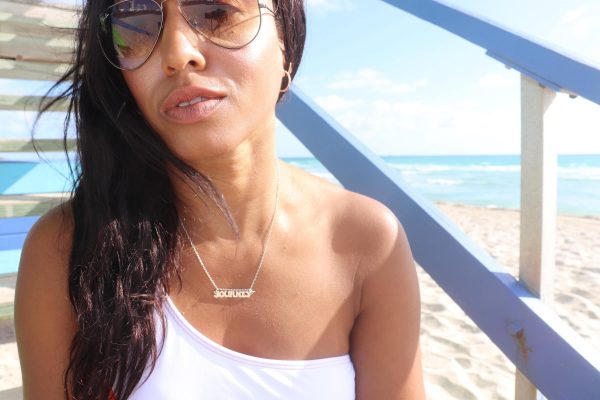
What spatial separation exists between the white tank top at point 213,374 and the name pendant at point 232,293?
0.41 ft

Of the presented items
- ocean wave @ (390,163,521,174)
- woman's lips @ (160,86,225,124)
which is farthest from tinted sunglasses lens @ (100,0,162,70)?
ocean wave @ (390,163,521,174)

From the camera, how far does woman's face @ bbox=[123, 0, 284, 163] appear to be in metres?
1.05

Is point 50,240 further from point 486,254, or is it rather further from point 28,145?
point 28,145

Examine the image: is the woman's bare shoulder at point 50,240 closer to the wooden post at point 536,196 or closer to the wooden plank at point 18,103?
the wooden post at point 536,196

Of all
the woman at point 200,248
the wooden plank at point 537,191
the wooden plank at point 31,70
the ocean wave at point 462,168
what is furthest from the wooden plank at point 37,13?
the ocean wave at point 462,168

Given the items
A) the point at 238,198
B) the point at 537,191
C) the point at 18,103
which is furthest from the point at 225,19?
the point at 18,103

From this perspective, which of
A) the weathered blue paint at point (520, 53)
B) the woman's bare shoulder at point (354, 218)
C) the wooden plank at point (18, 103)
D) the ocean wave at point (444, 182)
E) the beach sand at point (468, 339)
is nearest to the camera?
the weathered blue paint at point (520, 53)

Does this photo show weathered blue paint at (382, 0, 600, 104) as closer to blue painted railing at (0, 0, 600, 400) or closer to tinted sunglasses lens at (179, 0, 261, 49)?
blue painted railing at (0, 0, 600, 400)

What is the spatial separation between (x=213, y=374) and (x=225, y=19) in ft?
2.60

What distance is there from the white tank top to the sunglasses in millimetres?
585

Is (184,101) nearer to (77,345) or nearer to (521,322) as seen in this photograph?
(77,345)

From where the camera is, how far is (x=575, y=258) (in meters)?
6.42

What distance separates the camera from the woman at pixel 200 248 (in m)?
1.07

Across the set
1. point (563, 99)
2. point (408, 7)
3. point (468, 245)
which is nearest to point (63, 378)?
point (468, 245)
